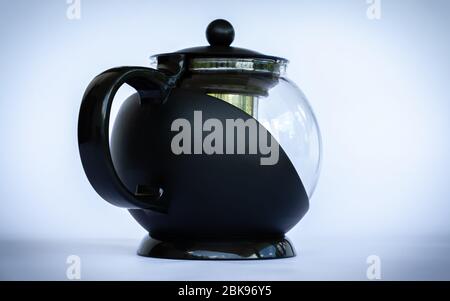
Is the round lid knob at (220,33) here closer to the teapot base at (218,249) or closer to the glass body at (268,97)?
the glass body at (268,97)

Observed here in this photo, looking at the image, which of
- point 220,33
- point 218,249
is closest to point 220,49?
point 220,33

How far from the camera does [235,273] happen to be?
3.82ft

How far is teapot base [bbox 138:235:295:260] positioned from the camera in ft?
4.08

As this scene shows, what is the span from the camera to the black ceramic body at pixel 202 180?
1.21 meters

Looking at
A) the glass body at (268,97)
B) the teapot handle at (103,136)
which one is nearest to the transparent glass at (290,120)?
the glass body at (268,97)

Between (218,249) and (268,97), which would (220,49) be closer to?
(268,97)

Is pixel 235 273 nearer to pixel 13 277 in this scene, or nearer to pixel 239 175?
pixel 239 175

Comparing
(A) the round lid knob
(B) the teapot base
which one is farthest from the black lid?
(B) the teapot base

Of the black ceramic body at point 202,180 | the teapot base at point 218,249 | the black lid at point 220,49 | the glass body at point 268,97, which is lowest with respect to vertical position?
the teapot base at point 218,249

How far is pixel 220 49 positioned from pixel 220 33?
0.09ft

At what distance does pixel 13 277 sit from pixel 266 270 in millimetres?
285

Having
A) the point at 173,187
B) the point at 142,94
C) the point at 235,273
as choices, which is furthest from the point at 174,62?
the point at 235,273

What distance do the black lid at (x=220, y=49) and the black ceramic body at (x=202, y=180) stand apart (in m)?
0.05

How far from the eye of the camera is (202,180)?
1.21 metres
